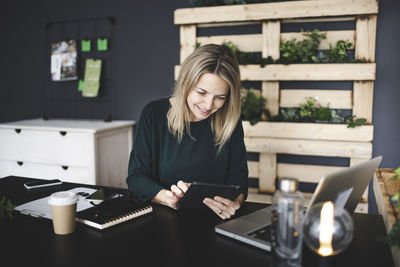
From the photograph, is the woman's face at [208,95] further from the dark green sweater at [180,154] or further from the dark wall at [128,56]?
the dark wall at [128,56]

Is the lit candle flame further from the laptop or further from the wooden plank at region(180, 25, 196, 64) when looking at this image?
the wooden plank at region(180, 25, 196, 64)

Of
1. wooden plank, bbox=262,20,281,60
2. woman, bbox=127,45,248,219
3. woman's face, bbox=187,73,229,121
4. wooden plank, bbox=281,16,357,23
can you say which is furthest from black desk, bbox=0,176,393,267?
wooden plank, bbox=281,16,357,23

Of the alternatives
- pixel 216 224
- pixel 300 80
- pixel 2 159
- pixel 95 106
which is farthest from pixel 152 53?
pixel 216 224

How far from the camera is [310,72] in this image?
8.62 ft

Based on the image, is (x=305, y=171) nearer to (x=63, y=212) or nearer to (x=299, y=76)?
(x=299, y=76)

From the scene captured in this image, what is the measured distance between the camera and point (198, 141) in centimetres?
172

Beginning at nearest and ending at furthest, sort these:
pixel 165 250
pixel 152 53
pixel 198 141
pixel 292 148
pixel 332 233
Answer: pixel 332 233 < pixel 165 250 < pixel 198 141 < pixel 292 148 < pixel 152 53

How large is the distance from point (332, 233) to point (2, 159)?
3.07 metres

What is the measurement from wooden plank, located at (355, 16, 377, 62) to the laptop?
69.2 inches

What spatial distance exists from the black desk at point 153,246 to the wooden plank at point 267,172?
1.54 meters

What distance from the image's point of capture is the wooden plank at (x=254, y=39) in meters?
2.69

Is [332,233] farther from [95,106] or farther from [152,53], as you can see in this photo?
[95,106]

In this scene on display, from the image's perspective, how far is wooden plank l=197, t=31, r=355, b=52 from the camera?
106 inches

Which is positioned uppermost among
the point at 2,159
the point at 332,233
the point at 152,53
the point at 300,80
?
the point at 152,53
